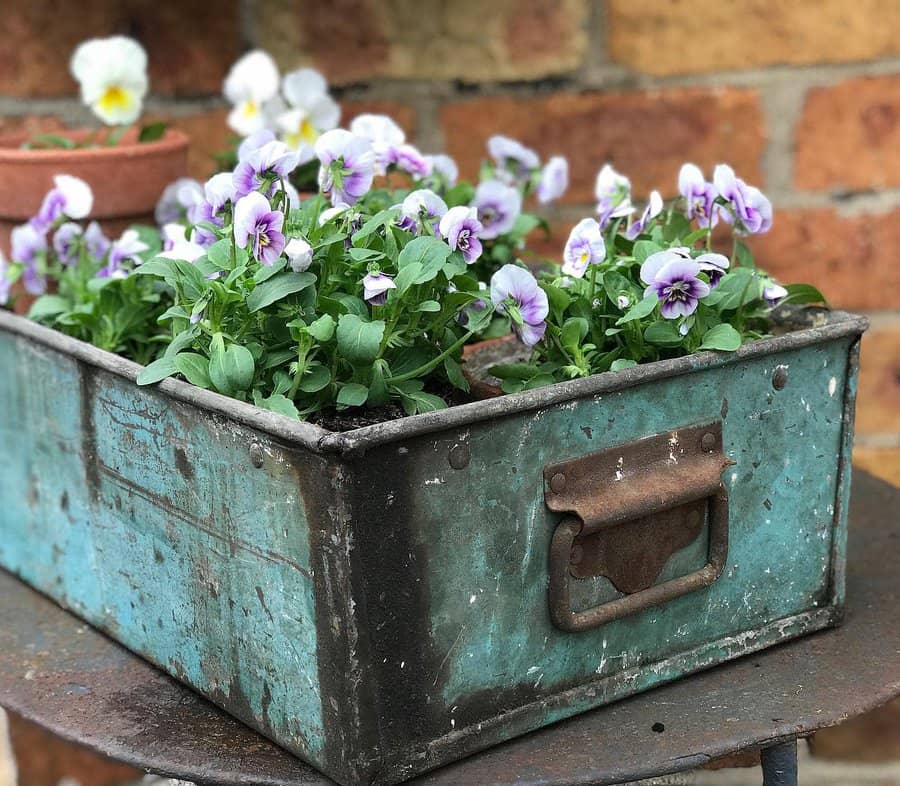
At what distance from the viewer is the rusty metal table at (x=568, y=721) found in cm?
90

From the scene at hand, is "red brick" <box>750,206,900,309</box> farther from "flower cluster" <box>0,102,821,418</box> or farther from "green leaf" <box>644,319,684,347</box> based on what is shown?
"green leaf" <box>644,319,684,347</box>

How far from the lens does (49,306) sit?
1.13m

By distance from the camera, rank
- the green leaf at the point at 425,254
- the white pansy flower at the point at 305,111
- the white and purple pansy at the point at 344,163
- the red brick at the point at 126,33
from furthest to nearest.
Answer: the red brick at the point at 126,33
the white pansy flower at the point at 305,111
the white and purple pansy at the point at 344,163
the green leaf at the point at 425,254

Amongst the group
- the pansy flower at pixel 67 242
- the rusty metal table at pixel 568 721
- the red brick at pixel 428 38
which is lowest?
the rusty metal table at pixel 568 721

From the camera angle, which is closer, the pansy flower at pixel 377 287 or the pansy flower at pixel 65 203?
the pansy flower at pixel 377 287

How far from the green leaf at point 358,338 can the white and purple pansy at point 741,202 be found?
1.04 feet

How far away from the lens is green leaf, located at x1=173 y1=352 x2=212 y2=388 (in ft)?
3.01

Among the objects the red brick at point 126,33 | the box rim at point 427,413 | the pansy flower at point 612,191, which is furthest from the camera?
the red brick at point 126,33

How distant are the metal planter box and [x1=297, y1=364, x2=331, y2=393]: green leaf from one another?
0.06 m

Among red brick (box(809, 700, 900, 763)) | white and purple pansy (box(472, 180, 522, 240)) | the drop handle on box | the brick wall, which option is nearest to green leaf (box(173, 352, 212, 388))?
the drop handle on box

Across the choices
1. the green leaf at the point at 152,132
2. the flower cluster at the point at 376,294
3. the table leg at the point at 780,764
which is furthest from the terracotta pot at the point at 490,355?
the green leaf at the point at 152,132

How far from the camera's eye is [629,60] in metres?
1.57

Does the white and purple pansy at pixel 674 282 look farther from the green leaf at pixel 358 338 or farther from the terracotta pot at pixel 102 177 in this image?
the terracotta pot at pixel 102 177

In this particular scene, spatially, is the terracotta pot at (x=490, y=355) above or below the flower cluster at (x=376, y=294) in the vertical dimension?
below
